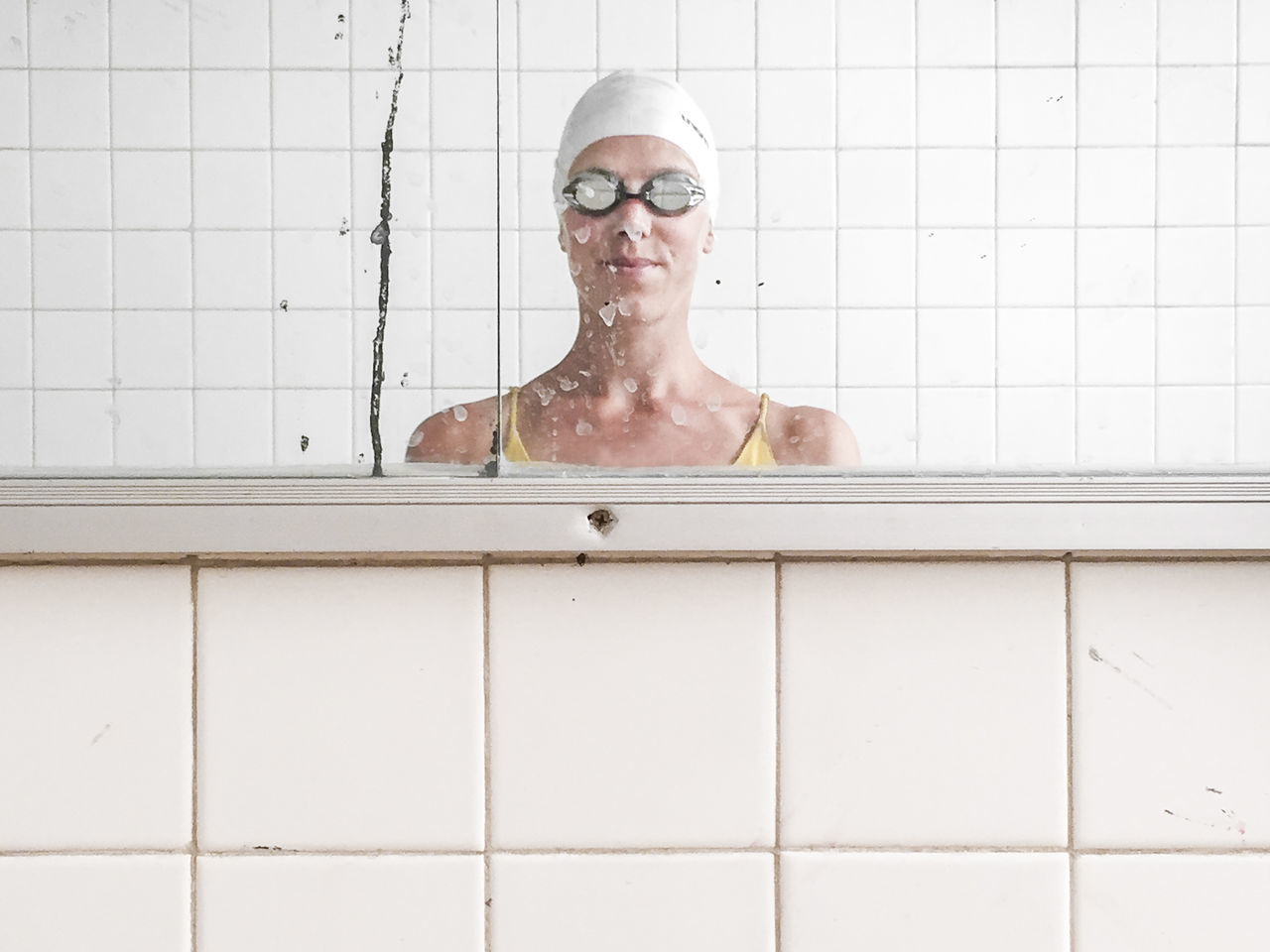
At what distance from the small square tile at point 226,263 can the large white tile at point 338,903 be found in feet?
1.06

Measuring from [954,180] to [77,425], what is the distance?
0.51 metres

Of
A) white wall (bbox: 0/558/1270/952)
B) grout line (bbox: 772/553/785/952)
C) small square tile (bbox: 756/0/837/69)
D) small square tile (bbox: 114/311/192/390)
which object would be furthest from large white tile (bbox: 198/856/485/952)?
small square tile (bbox: 756/0/837/69)

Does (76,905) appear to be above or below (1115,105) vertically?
below

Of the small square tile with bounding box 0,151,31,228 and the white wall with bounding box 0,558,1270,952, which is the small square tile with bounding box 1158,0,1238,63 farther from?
the small square tile with bounding box 0,151,31,228

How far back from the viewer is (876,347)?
0.59 meters

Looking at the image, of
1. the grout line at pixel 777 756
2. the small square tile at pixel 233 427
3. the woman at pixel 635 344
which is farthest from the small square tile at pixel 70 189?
the grout line at pixel 777 756

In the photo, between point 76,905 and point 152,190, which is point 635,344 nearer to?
point 152,190

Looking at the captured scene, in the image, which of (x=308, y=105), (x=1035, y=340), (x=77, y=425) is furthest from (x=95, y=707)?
(x=1035, y=340)

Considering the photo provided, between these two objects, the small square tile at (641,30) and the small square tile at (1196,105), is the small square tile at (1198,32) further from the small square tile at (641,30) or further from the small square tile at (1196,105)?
the small square tile at (641,30)

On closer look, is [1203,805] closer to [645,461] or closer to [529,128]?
[645,461]

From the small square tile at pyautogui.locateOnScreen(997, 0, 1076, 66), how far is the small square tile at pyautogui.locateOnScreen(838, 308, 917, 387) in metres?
0.15

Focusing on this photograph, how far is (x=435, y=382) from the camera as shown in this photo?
0.60 meters

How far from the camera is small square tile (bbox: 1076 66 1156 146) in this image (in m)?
0.58

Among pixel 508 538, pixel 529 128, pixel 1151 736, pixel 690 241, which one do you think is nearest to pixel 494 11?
pixel 529 128
